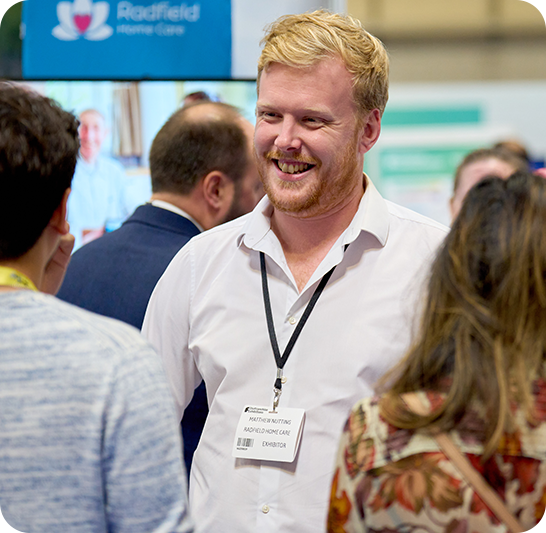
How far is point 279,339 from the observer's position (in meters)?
1.84

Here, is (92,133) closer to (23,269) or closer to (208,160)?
(208,160)

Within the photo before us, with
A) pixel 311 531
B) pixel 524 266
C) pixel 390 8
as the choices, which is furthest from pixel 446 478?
pixel 390 8

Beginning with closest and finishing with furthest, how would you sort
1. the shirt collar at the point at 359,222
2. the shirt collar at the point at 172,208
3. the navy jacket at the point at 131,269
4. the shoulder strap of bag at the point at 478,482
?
1. the shoulder strap of bag at the point at 478,482
2. the shirt collar at the point at 359,222
3. the navy jacket at the point at 131,269
4. the shirt collar at the point at 172,208

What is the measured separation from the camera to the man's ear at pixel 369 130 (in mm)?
2078

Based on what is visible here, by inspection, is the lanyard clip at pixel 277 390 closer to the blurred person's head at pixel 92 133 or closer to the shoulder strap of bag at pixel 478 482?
the shoulder strap of bag at pixel 478 482

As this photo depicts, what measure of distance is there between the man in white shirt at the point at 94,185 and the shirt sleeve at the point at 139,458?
2270 mm

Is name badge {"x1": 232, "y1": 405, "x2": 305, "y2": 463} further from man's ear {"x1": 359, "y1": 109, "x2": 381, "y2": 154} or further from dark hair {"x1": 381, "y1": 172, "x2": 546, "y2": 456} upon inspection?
man's ear {"x1": 359, "y1": 109, "x2": 381, "y2": 154}

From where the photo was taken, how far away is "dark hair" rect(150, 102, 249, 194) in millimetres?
2766

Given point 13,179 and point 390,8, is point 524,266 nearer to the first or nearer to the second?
point 13,179

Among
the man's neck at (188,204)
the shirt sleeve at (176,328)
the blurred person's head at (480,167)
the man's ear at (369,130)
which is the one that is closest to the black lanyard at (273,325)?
the shirt sleeve at (176,328)

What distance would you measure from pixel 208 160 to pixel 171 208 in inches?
9.4

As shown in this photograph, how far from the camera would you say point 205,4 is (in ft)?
11.4

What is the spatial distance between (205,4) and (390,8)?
163 inches

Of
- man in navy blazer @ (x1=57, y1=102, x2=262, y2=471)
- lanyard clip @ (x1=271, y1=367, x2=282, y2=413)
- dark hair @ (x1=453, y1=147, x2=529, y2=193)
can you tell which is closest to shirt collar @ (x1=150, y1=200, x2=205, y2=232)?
man in navy blazer @ (x1=57, y1=102, x2=262, y2=471)
